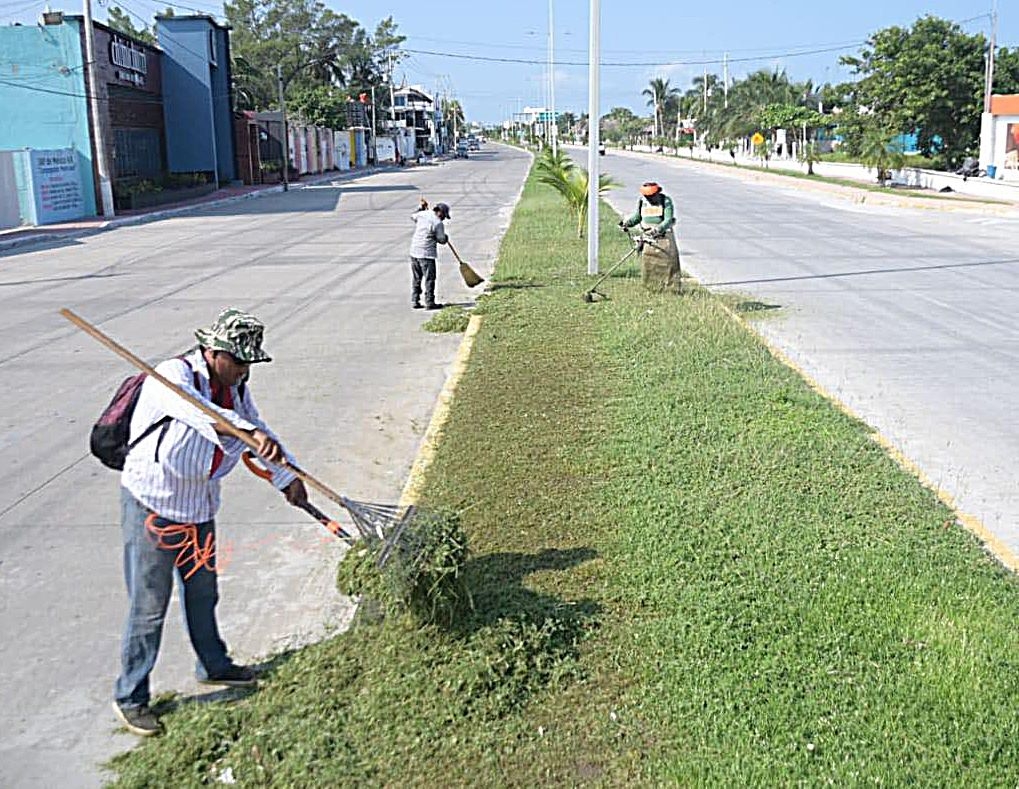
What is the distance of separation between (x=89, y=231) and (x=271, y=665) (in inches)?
1043

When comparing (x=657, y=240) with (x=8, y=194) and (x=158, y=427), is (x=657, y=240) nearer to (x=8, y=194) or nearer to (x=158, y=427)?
(x=158, y=427)

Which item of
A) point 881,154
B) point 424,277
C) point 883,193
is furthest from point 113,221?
point 881,154

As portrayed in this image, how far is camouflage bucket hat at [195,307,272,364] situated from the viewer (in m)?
3.81

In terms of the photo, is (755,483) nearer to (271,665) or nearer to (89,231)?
(271,665)

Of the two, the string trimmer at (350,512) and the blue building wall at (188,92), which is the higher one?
the blue building wall at (188,92)

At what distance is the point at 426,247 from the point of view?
1361 cm

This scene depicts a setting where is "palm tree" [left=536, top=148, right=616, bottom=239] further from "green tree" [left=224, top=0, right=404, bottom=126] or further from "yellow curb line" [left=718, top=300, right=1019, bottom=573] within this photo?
"green tree" [left=224, top=0, right=404, bottom=126]

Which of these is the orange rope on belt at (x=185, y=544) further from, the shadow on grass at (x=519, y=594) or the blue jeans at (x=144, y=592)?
the shadow on grass at (x=519, y=594)

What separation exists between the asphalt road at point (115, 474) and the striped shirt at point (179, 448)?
0.89 m

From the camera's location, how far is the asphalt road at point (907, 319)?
24.3ft

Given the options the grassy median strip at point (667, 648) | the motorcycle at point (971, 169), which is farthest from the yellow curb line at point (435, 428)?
the motorcycle at point (971, 169)

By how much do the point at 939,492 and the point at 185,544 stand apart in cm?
431

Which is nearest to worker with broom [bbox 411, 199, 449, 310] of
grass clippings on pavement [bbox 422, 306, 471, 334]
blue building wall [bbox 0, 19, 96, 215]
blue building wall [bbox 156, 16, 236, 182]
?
grass clippings on pavement [bbox 422, 306, 471, 334]

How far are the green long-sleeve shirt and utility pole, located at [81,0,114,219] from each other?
23.1 meters
